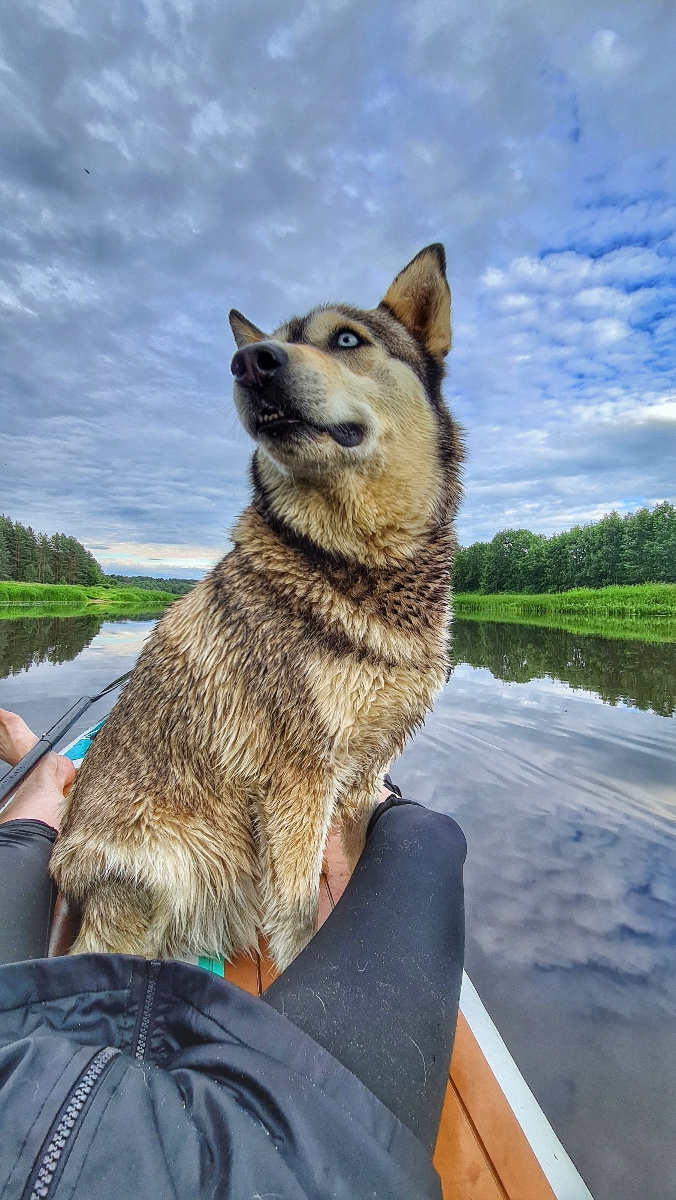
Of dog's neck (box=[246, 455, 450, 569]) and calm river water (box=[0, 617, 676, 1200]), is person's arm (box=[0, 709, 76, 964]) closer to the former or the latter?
dog's neck (box=[246, 455, 450, 569])

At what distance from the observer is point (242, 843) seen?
6.30ft

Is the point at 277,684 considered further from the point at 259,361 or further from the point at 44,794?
the point at 44,794

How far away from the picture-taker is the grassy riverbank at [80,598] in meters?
45.9

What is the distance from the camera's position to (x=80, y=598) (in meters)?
53.8

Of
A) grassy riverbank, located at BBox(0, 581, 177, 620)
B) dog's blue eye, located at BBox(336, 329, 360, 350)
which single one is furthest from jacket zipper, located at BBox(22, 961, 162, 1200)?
grassy riverbank, located at BBox(0, 581, 177, 620)

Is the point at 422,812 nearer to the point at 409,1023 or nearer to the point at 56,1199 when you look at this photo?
the point at 409,1023

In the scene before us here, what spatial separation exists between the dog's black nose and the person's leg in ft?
5.88

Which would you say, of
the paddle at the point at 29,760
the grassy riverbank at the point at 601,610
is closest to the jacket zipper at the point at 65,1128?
the paddle at the point at 29,760

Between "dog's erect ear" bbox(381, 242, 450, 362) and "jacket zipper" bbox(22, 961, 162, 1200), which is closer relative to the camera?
"jacket zipper" bbox(22, 961, 162, 1200)

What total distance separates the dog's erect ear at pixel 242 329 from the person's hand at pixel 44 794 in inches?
100

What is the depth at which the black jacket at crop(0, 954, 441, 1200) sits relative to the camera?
71cm

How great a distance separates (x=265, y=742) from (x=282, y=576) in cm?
64

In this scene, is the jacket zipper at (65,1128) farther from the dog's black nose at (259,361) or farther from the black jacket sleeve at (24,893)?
the dog's black nose at (259,361)

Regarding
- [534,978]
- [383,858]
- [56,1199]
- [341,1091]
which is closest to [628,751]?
[534,978]
